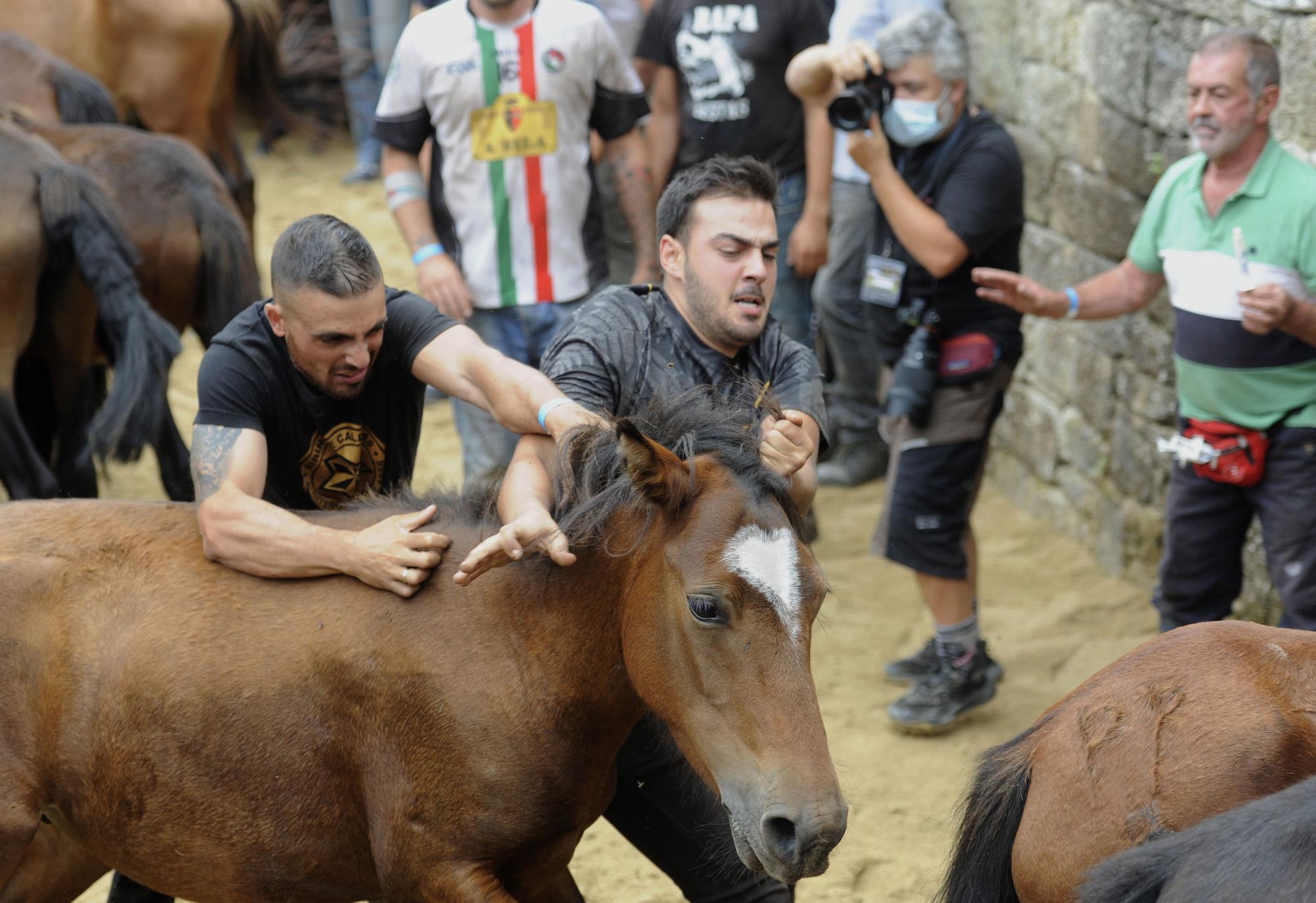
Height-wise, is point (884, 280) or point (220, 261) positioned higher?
point (884, 280)

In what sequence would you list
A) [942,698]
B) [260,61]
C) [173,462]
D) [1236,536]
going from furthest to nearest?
[260,61] < [173,462] < [942,698] < [1236,536]

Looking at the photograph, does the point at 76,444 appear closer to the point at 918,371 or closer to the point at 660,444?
the point at 918,371

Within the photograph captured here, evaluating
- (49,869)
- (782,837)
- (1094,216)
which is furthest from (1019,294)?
(49,869)

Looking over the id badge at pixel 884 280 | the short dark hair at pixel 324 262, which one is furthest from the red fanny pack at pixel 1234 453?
the short dark hair at pixel 324 262

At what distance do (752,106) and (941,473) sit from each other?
2253 millimetres

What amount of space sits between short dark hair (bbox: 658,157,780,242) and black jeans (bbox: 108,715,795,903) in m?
1.22

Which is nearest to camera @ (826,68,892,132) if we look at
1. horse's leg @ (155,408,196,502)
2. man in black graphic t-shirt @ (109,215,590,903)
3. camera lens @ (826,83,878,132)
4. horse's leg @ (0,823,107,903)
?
camera lens @ (826,83,878,132)

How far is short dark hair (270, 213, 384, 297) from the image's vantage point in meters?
3.02

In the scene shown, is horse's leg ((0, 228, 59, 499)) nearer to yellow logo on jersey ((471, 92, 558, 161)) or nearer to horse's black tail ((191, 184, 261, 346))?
horse's black tail ((191, 184, 261, 346))

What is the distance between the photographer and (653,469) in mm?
2576

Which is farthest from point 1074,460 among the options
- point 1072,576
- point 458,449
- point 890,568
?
point 458,449

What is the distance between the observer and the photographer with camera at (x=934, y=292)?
187 inches

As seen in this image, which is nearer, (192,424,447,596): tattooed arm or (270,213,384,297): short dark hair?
(192,424,447,596): tattooed arm

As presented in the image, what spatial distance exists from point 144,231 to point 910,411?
3290 mm
